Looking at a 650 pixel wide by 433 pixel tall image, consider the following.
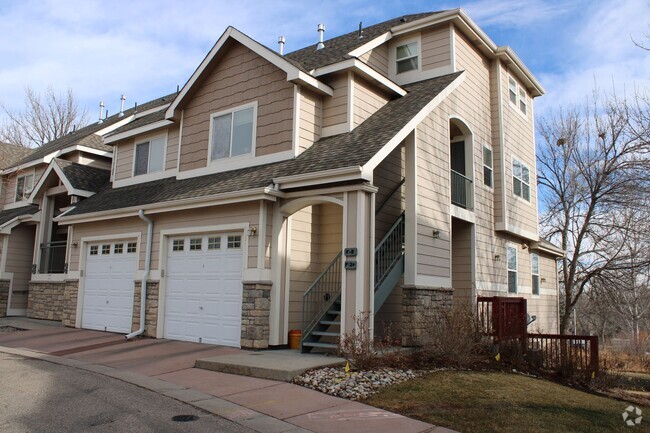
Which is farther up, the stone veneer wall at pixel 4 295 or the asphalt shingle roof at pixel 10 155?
the asphalt shingle roof at pixel 10 155

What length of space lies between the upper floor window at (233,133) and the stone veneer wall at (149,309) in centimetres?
363

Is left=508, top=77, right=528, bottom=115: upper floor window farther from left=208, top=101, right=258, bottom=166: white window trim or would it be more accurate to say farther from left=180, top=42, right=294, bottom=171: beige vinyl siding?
left=208, top=101, right=258, bottom=166: white window trim

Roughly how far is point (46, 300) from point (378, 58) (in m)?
13.5

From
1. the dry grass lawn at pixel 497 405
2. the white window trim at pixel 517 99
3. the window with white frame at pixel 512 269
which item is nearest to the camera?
the dry grass lawn at pixel 497 405

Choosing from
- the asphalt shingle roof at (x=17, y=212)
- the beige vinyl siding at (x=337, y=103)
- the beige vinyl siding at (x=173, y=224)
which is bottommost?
the beige vinyl siding at (x=173, y=224)

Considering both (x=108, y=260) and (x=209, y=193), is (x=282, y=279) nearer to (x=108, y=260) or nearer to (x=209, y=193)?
(x=209, y=193)

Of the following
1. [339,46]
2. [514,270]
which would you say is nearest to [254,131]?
[339,46]

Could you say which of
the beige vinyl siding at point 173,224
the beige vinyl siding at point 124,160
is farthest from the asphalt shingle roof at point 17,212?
the beige vinyl siding at point 173,224

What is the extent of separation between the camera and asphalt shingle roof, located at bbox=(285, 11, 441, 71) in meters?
13.5

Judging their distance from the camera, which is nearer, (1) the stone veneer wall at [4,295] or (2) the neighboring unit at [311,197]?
(2) the neighboring unit at [311,197]

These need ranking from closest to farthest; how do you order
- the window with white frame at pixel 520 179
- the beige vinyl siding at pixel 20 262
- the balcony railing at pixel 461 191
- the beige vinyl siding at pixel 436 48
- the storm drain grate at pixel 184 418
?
1. the storm drain grate at pixel 184 418
2. the balcony railing at pixel 461 191
3. the beige vinyl siding at pixel 436 48
4. the window with white frame at pixel 520 179
5. the beige vinyl siding at pixel 20 262

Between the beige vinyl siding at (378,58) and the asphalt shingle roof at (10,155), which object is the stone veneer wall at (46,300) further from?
the beige vinyl siding at (378,58)

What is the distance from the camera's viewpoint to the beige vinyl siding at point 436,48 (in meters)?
14.5

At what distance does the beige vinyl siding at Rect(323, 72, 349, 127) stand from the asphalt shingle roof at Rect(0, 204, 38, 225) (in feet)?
42.3
